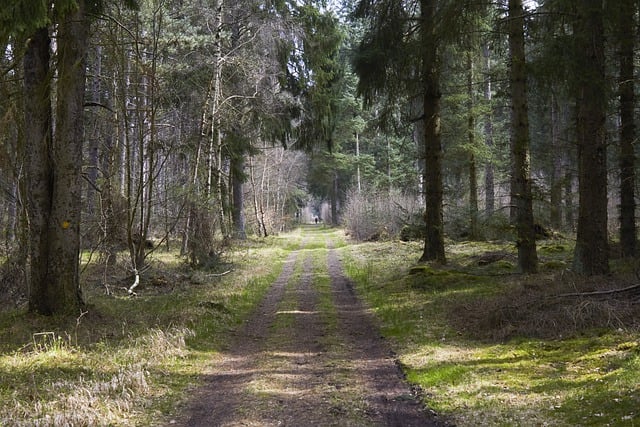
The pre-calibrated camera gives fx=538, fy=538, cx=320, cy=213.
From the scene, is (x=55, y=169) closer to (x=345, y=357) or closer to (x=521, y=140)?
(x=345, y=357)

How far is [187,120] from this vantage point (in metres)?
17.9

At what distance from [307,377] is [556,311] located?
3.64 meters

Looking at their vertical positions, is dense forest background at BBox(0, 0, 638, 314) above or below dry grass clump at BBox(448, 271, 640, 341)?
above

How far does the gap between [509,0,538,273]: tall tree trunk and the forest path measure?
400cm

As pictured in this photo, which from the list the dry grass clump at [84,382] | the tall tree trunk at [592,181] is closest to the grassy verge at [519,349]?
the tall tree trunk at [592,181]

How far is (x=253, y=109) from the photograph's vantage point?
20.2m

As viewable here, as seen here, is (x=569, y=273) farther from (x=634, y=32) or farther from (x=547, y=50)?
(x=634, y=32)

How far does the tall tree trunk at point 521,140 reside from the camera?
38.2ft

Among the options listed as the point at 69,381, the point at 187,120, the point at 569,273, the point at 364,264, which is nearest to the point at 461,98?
the point at 364,264

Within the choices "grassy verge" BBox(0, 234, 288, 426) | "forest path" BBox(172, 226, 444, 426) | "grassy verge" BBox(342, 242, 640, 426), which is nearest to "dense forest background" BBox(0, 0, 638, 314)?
"grassy verge" BBox(0, 234, 288, 426)

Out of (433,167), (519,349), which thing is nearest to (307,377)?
(519,349)

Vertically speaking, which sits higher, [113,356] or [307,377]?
[113,356]

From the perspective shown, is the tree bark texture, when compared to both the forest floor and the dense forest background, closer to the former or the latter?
the dense forest background

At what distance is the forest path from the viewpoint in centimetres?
523
